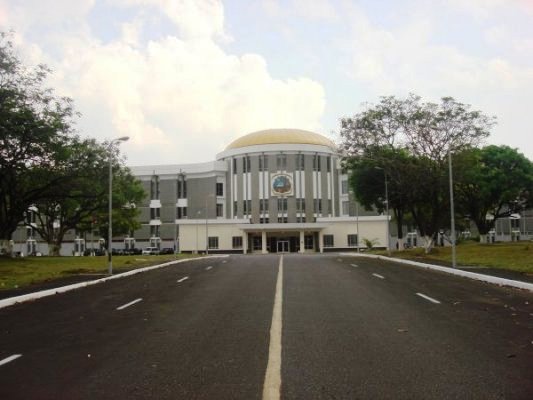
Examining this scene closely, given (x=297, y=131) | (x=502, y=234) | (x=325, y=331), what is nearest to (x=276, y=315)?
(x=325, y=331)

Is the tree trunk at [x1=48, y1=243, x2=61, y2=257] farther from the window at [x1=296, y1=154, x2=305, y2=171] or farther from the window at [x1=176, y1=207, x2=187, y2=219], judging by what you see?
the window at [x1=296, y1=154, x2=305, y2=171]

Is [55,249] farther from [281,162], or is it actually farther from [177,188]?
[281,162]

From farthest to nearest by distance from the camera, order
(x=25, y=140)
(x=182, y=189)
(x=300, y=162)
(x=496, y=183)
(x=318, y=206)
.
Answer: (x=182, y=189)
(x=318, y=206)
(x=300, y=162)
(x=496, y=183)
(x=25, y=140)

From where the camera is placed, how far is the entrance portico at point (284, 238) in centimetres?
8312

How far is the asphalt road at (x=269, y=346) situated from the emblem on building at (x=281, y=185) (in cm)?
7187

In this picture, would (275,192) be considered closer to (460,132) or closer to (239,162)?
(239,162)

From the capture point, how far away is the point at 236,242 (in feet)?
279

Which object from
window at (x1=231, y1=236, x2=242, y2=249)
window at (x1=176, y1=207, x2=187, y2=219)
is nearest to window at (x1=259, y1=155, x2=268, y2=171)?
window at (x1=231, y1=236, x2=242, y2=249)

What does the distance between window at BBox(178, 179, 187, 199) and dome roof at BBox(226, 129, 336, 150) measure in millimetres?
9967

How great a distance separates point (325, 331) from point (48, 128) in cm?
2916

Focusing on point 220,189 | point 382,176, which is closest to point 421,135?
point 382,176

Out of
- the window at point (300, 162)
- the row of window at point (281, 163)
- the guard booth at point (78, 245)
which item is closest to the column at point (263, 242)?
the row of window at point (281, 163)

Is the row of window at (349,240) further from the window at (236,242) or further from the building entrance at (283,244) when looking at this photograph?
the window at (236,242)

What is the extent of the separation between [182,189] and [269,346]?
89311 millimetres
